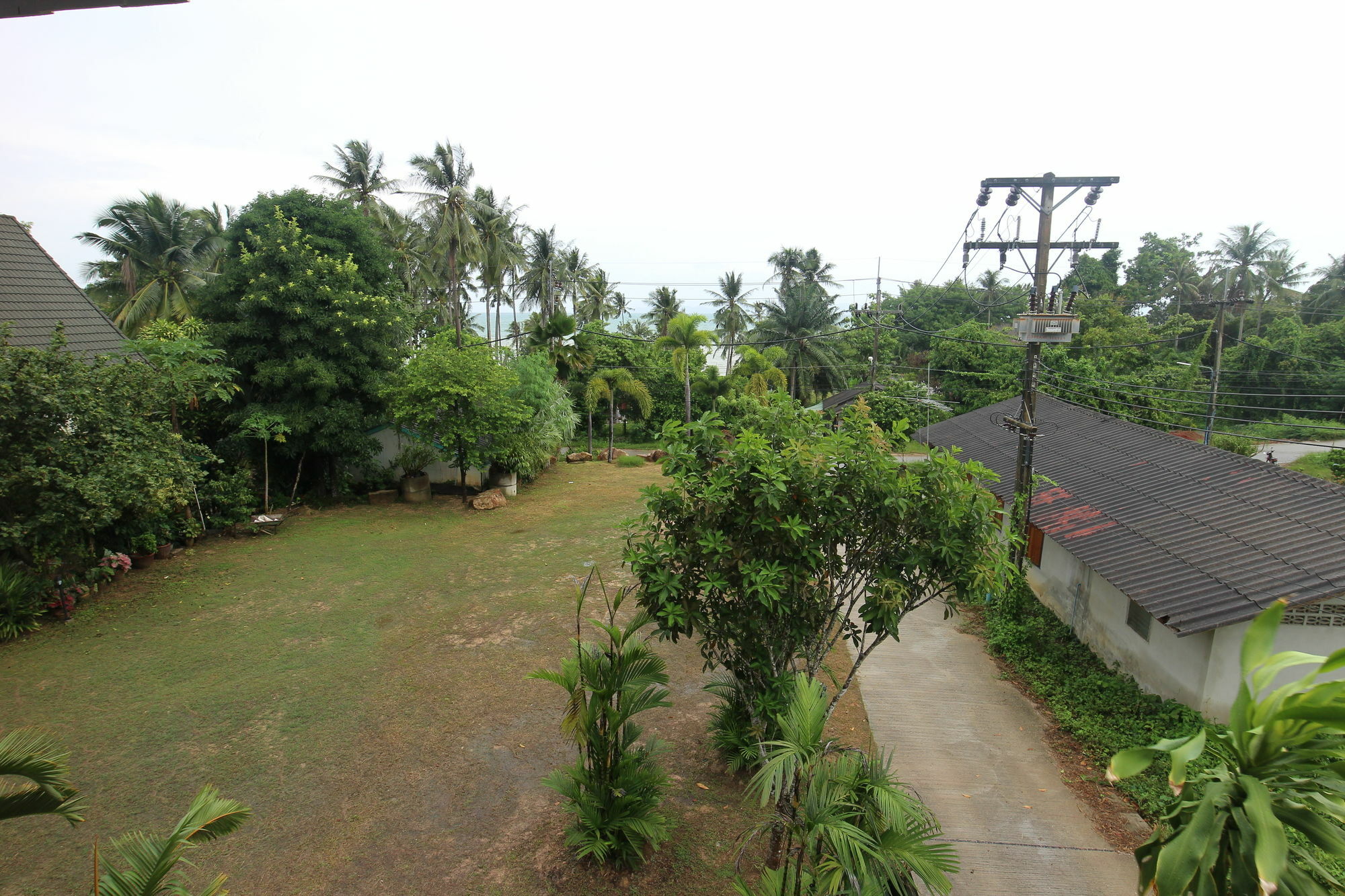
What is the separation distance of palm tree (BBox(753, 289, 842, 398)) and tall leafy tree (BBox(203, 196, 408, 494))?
19732 millimetres

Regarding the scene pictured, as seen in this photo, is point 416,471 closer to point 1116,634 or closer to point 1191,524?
point 1116,634

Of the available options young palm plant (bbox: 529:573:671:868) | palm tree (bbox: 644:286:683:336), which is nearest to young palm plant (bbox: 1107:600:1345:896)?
young palm plant (bbox: 529:573:671:868)

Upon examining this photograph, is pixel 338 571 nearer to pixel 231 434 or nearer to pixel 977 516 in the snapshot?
pixel 231 434

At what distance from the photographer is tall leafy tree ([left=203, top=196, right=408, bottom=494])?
15531 mm

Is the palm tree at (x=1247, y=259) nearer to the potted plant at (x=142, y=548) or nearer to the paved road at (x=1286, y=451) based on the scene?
the paved road at (x=1286, y=451)

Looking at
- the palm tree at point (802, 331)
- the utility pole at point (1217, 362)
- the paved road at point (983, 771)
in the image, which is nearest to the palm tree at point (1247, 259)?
the utility pole at point (1217, 362)

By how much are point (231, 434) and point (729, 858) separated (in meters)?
14.9

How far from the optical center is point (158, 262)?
23.5 metres

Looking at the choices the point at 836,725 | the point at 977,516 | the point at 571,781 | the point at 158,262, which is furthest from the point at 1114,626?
the point at 158,262

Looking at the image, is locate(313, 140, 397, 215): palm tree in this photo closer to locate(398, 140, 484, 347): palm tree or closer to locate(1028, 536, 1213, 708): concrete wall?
locate(398, 140, 484, 347): palm tree

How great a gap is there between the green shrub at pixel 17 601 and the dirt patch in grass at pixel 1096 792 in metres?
14.0

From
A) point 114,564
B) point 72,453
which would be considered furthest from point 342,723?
point 114,564

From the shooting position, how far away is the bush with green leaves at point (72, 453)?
9328 millimetres

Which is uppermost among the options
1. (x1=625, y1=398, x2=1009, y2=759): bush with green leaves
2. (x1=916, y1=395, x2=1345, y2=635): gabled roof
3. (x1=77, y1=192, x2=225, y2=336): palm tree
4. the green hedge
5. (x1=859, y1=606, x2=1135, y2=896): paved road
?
(x1=77, y1=192, x2=225, y2=336): palm tree
